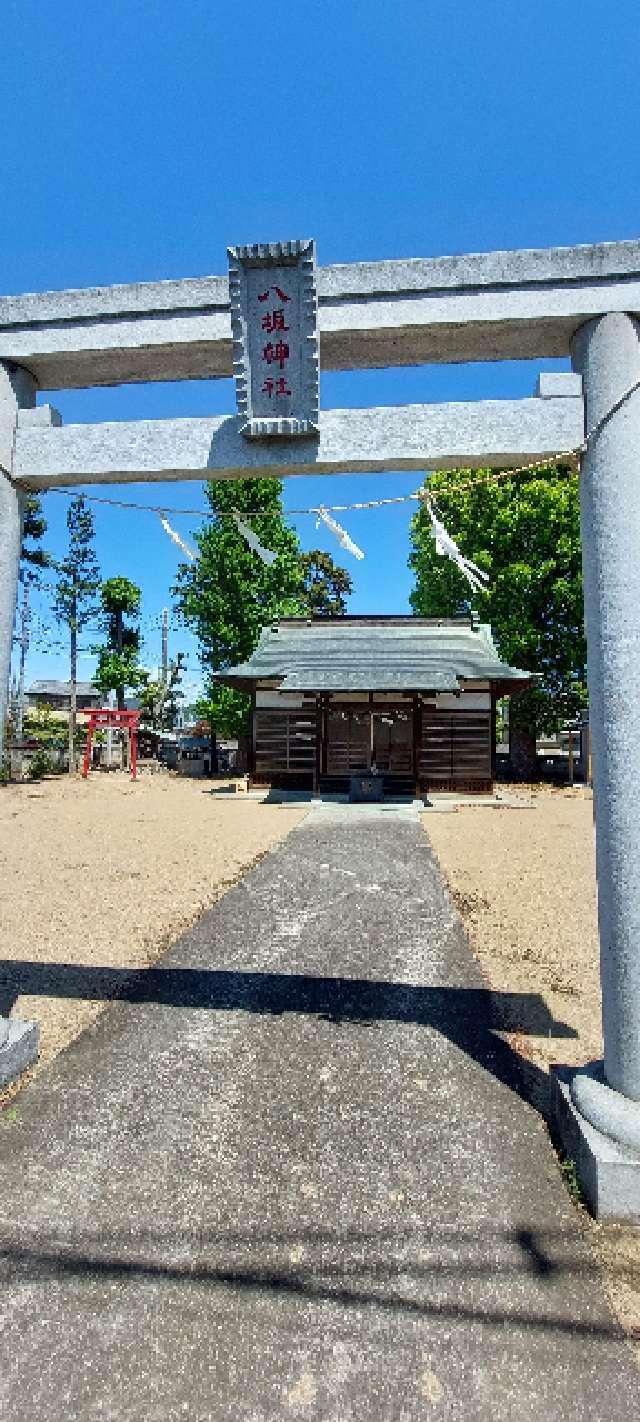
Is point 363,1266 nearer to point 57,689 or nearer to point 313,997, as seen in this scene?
point 313,997

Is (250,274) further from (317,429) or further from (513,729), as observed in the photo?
(513,729)

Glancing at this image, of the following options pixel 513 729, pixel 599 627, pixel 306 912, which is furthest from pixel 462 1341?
pixel 513 729

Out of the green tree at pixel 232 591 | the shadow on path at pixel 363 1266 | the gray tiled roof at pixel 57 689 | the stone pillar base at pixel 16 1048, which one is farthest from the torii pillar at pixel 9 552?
the gray tiled roof at pixel 57 689

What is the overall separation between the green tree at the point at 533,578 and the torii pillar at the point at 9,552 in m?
23.0

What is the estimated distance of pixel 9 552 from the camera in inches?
165

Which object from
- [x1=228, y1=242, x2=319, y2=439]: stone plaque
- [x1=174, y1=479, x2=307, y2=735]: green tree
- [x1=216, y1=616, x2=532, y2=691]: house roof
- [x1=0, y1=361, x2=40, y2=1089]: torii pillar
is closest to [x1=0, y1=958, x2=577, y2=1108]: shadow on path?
[x1=0, y1=361, x2=40, y2=1089]: torii pillar

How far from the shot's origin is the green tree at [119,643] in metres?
37.1

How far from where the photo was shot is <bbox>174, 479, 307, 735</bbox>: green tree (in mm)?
26594

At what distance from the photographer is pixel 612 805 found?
349 cm

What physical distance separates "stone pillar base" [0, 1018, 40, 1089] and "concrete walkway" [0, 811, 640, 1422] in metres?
0.20

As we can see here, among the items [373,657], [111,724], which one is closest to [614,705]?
[373,657]

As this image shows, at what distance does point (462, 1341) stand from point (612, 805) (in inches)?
85.4

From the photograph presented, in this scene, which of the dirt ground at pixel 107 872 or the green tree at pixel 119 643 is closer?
the dirt ground at pixel 107 872

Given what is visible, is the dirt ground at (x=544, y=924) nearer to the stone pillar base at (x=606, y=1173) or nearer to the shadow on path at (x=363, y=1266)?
the stone pillar base at (x=606, y=1173)
